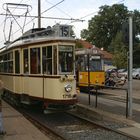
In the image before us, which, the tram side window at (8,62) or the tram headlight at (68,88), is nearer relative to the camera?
the tram headlight at (68,88)

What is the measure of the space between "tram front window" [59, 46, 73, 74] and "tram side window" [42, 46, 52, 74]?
1.24 ft

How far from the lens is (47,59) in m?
14.8

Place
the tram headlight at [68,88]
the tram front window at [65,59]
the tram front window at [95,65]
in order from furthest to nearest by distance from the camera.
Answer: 1. the tram front window at [95,65]
2. the tram front window at [65,59]
3. the tram headlight at [68,88]

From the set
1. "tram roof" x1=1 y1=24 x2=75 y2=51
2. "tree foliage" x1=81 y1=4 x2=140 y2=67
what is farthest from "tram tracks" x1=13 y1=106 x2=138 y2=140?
"tree foliage" x1=81 y1=4 x2=140 y2=67

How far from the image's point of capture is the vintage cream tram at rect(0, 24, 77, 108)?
1436cm

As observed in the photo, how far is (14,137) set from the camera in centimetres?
1101

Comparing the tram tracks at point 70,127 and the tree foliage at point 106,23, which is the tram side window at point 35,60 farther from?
the tree foliage at point 106,23

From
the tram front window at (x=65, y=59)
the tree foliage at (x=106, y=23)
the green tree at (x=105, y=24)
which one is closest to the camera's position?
the tram front window at (x=65, y=59)

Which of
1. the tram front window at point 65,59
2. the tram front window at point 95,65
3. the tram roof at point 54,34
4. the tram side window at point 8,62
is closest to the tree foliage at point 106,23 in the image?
the tram front window at point 95,65

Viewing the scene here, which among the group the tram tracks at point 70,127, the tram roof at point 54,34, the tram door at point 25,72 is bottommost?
the tram tracks at point 70,127

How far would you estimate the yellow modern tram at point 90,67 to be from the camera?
2600cm

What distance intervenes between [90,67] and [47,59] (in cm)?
1182

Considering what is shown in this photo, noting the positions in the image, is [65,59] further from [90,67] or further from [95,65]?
[95,65]

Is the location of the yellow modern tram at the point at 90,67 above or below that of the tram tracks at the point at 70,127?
above
